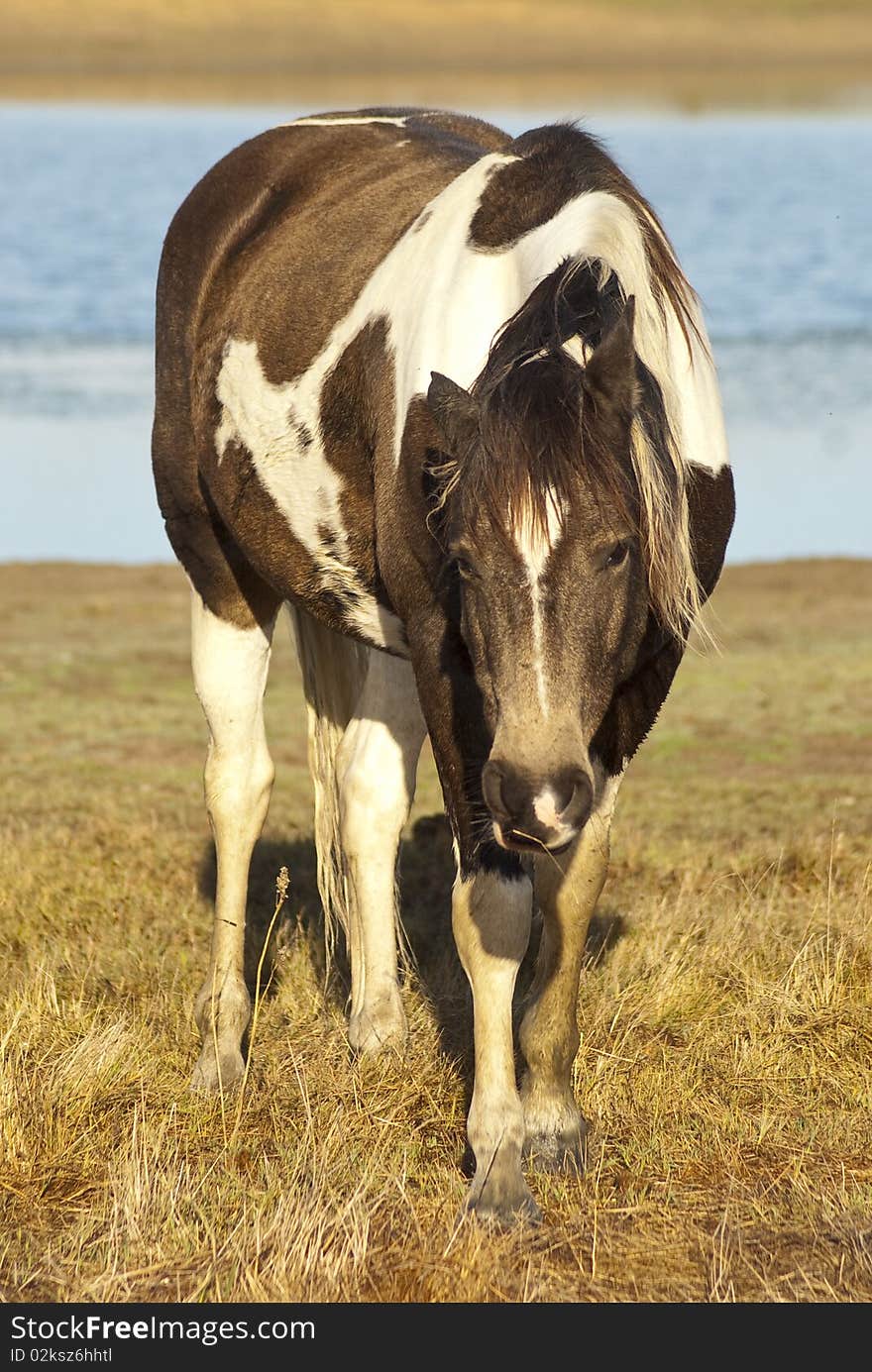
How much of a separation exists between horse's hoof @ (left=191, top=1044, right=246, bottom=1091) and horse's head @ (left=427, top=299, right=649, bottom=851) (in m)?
1.55

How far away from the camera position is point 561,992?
3832 mm

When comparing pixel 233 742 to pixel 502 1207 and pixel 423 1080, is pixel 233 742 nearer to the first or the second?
pixel 423 1080

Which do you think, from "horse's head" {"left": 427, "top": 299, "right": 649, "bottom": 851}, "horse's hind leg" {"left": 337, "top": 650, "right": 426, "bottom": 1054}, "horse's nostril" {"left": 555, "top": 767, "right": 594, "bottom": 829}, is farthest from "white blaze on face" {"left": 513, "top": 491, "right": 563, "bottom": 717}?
"horse's hind leg" {"left": 337, "top": 650, "right": 426, "bottom": 1054}

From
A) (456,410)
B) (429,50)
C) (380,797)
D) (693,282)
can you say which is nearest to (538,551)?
(456,410)

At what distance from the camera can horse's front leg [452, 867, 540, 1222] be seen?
11.6 feet

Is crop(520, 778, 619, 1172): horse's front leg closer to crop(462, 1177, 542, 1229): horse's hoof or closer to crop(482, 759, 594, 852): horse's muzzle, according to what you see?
crop(462, 1177, 542, 1229): horse's hoof

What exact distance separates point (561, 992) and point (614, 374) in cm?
142

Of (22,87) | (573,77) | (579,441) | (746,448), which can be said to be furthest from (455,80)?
(579,441)

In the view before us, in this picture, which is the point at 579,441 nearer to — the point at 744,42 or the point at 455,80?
the point at 455,80

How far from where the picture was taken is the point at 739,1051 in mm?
4227

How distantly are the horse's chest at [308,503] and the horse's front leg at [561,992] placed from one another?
2.28 feet

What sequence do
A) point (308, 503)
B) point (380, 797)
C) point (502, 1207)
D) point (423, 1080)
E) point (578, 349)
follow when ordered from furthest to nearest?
point (380, 797) < point (308, 503) < point (423, 1080) < point (502, 1207) < point (578, 349)

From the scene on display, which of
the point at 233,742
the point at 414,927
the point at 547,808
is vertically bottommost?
the point at 414,927

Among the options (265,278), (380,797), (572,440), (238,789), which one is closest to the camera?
(572,440)
